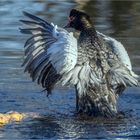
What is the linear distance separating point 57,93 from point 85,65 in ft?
5.23

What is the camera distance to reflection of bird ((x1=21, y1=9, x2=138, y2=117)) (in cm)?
1054

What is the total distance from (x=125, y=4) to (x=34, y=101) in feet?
24.0

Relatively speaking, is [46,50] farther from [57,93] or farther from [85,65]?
[57,93]

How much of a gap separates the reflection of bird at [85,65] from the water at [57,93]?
29cm

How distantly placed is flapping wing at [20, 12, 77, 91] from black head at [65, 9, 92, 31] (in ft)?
1.47

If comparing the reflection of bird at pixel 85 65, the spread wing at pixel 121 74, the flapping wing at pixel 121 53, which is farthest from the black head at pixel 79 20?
the spread wing at pixel 121 74

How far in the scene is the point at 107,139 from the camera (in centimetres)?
946

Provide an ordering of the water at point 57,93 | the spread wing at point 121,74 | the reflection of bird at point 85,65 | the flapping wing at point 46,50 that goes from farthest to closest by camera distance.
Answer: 1. the spread wing at point 121,74
2. the reflection of bird at point 85,65
3. the flapping wing at point 46,50
4. the water at point 57,93

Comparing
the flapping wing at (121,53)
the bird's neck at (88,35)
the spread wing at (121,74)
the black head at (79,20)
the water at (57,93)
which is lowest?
→ the water at (57,93)

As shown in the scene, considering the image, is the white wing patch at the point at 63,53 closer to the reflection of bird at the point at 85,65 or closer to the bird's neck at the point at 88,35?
the reflection of bird at the point at 85,65

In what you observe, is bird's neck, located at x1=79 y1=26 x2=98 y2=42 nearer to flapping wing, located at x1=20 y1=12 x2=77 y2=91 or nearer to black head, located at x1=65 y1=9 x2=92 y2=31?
black head, located at x1=65 y1=9 x2=92 y2=31

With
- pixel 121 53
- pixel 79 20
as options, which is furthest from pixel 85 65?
pixel 79 20

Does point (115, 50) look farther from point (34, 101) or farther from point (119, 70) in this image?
point (34, 101)

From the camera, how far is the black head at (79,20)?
11.2 m
